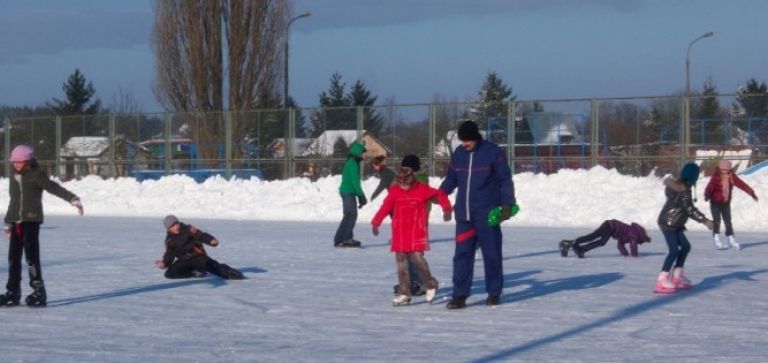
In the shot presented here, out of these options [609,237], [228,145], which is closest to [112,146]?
[228,145]

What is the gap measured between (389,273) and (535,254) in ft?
12.3

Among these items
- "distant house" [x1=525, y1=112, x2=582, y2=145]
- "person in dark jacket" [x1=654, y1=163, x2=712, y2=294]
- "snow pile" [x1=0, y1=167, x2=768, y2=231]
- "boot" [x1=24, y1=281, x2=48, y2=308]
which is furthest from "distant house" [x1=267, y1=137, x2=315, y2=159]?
"boot" [x1=24, y1=281, x2=48, y2=308]

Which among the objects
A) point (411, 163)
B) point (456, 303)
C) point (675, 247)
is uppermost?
point (411, 163)

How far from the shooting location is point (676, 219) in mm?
13039

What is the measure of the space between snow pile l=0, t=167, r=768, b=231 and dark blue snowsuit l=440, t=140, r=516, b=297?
14401mm

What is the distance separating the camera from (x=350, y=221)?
63.2 ft

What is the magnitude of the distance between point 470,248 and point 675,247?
106 inches

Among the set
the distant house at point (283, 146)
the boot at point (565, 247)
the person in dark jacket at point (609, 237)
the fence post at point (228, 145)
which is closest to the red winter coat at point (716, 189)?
the person in dark jacket at point (609, 237)

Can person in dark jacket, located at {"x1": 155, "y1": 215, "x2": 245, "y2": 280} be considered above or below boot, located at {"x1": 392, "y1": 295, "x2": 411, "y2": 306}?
above

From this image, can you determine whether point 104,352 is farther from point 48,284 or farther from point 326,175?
point 326,175

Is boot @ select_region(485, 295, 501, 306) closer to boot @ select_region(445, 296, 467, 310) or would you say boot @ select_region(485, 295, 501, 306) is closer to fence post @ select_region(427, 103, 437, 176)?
boot @ select_region(445, 296, 467, 310)

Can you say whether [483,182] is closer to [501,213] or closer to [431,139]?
[501,213]

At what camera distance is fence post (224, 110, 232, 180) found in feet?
130

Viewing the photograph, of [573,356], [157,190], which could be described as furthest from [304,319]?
[157,190]
